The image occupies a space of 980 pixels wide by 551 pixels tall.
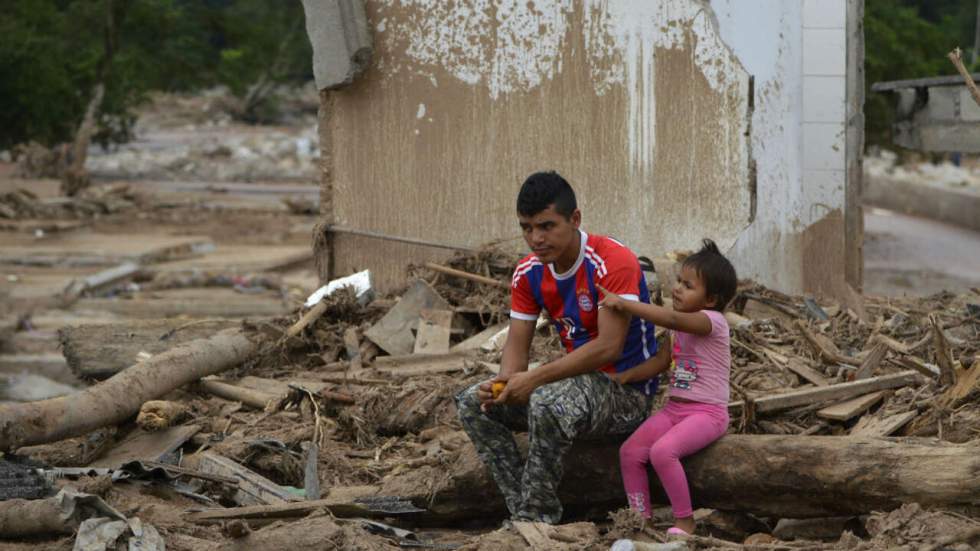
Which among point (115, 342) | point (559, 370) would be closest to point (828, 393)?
point (559, 370)

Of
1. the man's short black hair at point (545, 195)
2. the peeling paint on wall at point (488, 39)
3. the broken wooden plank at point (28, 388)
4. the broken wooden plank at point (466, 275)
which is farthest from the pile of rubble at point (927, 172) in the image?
the man's short black hair at point (545, 195)

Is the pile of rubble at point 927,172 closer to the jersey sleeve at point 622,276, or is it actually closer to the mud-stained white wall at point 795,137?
the mud-stained white wall at point 795,137

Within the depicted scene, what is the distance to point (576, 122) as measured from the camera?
899 cm

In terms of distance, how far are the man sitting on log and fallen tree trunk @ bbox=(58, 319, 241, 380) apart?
3.52 metres

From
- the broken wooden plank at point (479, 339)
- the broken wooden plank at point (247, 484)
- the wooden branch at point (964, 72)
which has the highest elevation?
the wooden branch at point (964, 72)

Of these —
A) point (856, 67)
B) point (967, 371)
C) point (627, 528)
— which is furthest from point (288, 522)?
point (856, 67)

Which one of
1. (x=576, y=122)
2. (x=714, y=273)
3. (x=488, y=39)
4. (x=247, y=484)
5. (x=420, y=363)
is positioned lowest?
(x=247, y=484)

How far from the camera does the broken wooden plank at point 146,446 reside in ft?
21.7

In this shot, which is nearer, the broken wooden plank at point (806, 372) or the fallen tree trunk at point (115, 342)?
the broken wooden plank at point (806, 372)

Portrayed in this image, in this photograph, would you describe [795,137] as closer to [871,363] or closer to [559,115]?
[559,115]

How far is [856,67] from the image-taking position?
978cm

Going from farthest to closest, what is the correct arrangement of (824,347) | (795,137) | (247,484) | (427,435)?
(795,137) → (824,347) → (427,435) → (247,484)

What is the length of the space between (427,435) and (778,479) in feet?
6.89

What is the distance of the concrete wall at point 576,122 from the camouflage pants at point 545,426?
360 centimetres
